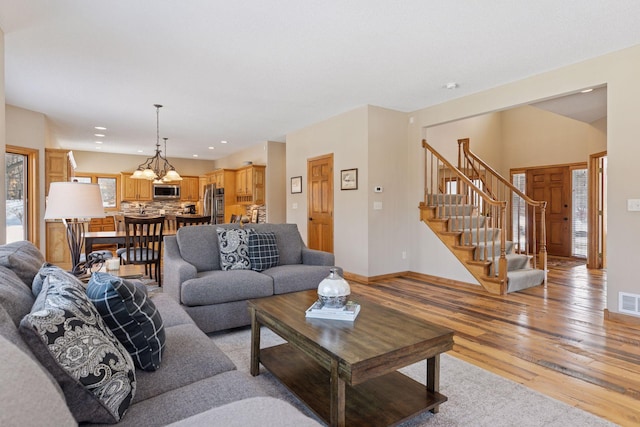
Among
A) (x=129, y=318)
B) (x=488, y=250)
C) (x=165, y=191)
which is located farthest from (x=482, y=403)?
(x=165, y=191)

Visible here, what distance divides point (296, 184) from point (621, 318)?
16.6 feet

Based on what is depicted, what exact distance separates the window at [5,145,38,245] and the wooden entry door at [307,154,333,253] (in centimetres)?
442

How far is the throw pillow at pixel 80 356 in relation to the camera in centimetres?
98

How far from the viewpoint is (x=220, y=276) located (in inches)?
121

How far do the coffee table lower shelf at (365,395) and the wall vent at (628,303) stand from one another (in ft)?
8.84

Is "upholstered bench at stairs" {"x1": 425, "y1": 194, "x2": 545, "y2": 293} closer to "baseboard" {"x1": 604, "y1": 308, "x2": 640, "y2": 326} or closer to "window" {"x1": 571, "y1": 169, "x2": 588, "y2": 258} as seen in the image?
"baseboard" {"x1": 604, "y1": 308, "x2": 640, "y2": 326}

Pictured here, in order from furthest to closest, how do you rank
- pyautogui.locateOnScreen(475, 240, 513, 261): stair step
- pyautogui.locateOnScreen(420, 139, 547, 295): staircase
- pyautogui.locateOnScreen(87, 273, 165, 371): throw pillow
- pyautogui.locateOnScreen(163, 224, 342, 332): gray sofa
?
pyautogui.locateOnScreen(475, 240, 513, 261): stair step
pyautogui.locateOnScreen(420, 139, 547, 295): staircase
pyautogui.locateOnScreen(163, 224, 342, 332): gray sofa
pyautogui.locateOnScreen(87, 273, 165, 371): throw pillow

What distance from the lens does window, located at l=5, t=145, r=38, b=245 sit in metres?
5.41

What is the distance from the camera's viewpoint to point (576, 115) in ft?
18.9

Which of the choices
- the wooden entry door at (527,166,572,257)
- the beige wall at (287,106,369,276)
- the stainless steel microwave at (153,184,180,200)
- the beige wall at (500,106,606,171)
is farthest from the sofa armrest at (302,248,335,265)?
the stainless steel microwave at (153,184,180,200)

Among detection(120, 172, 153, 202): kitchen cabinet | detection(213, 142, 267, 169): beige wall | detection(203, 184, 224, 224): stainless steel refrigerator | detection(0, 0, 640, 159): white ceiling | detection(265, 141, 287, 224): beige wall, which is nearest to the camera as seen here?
detection(0, 0, 640, 159): white ceiling

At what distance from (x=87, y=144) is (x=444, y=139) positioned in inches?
321

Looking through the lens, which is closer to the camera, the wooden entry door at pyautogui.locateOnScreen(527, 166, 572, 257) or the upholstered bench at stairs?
the upholstered bench at stairs

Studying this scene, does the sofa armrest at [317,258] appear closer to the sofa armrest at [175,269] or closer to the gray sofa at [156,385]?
the sofa armrest at [175,269]
